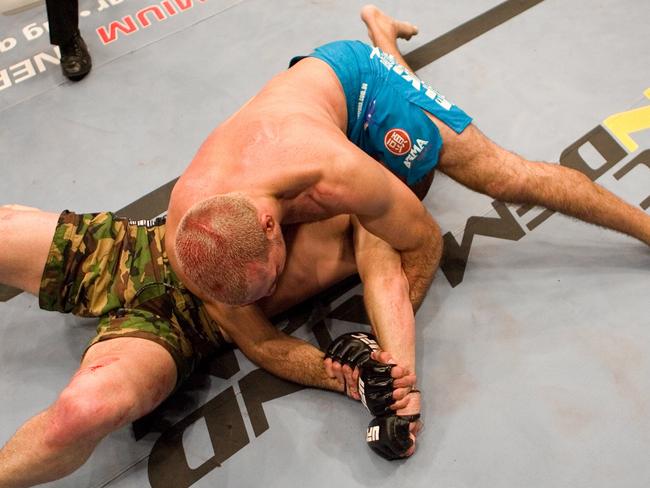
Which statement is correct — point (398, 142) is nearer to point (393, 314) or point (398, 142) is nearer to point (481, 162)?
point (481, 162)

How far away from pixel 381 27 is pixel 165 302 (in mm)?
1411

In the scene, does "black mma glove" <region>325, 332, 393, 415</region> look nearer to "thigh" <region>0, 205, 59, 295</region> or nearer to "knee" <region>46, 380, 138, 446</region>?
"knee" <region>46, 380, 138, 446</region>

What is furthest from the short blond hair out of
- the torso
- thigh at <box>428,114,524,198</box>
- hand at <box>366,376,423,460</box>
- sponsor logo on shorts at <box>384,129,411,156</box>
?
thigh at <box>428,114,524,198</box>

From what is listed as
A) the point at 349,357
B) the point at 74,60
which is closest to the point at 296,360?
the point at 349,357

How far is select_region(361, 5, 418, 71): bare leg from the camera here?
2.23m

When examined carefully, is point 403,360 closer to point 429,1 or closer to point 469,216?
point 469,216

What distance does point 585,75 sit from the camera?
7.34ft

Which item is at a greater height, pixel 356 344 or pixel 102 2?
pixel 102 2

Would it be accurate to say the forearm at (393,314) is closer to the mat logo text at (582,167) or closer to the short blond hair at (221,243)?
the mat logo text at (582,167)

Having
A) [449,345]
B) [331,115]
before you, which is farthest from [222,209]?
[449,345]

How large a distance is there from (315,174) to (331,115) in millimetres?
323

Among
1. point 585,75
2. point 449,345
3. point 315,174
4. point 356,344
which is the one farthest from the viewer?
point 585,75

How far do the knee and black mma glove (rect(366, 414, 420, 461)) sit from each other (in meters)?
0.62

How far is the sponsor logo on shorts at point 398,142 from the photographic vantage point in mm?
1692
